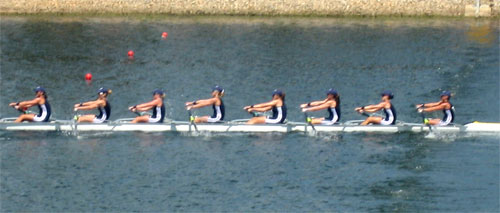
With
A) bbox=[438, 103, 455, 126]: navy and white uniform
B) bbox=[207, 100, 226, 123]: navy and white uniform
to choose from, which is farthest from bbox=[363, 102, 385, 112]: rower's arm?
bbox=[207, 100, 226, 123]: navy and white uniform

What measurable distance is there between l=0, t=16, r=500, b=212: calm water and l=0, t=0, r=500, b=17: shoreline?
2.32 feet

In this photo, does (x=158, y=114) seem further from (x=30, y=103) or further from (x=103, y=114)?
(x=30, y=103)

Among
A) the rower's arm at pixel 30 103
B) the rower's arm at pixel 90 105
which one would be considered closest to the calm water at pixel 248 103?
the rower's arm at pixel 90 105

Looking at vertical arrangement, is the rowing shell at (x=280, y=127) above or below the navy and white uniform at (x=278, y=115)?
below

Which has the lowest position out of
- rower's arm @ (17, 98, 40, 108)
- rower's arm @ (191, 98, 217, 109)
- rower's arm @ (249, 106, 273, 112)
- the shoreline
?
rower's arm @ (249, 106, 273, 112)

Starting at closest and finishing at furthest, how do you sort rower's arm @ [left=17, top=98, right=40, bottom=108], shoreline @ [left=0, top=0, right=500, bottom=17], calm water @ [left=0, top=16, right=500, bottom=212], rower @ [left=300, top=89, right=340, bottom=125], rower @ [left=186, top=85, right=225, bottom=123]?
calm water @ [left=0, top=16, right=500, bottom=212] < rower @ [left=300, top=89, right=340, bottom=125] < rower @ [left=186, top=85, right=225, bottom=123] < rower's arm @ [left=17, top=98, right=40, bottom=108] < shoreline @ [left=0, top=0, right=500, bottom=17]

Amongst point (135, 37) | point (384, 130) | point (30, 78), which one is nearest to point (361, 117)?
point (384, 130)

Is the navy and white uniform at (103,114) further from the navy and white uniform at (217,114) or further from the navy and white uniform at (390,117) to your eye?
the navy and white uniform at (390,117)

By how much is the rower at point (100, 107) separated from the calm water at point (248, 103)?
2.43ft

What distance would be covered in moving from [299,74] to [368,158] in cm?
1318

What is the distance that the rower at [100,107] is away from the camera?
128 feet

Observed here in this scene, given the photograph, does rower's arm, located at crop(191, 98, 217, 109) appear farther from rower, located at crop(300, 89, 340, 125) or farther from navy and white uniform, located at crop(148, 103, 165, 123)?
rower, located at crop(300, 89, 340, 125)

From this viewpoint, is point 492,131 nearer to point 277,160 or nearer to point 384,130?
point 384,130

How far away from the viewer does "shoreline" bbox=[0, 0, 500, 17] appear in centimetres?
5950
